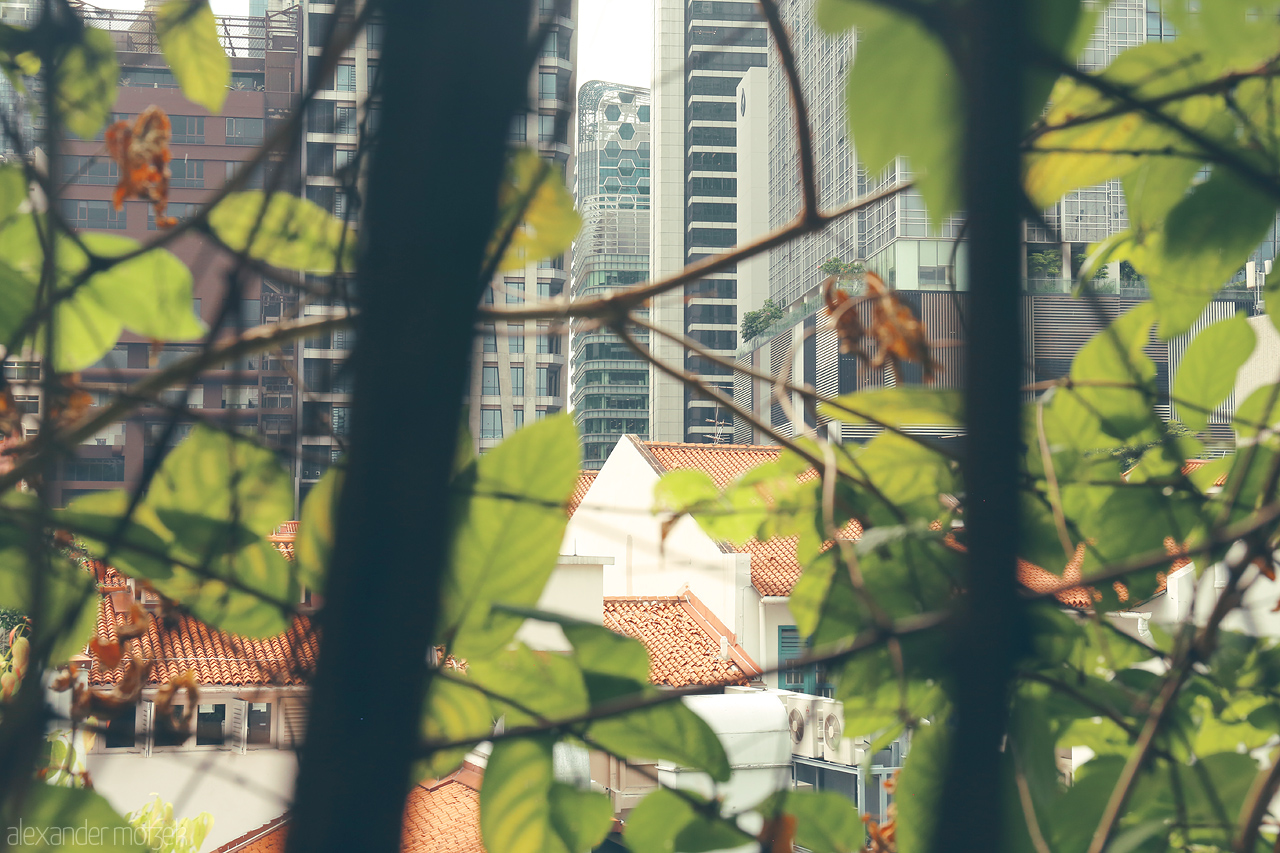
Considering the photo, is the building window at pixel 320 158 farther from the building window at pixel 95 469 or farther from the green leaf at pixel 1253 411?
the green leaf at pixel 1253 411

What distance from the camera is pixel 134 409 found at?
23cm

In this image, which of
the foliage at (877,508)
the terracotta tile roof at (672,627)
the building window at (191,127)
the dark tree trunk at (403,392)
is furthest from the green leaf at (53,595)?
the terracotta tile roof at (672,627)

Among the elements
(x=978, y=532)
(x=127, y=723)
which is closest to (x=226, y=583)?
(x=127, y=723)

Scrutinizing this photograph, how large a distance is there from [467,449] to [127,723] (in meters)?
0.11

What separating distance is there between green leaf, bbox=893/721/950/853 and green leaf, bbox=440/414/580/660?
11 centimetres

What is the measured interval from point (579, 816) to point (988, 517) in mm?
120

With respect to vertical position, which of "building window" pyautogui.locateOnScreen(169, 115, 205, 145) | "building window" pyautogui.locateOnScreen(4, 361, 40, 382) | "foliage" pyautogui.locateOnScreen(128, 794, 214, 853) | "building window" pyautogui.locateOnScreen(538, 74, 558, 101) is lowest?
"foliage" pyautogui.locateOnScreen(128, 794, 214, 853)

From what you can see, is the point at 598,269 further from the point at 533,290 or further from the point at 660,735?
the point at 660,735

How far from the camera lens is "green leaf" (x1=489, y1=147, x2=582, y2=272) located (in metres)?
0.21

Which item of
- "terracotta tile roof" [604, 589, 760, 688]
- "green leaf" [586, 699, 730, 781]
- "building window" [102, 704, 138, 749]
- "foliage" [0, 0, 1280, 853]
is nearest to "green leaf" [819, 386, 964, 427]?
"foliage" [0, 0, 1280, 853]

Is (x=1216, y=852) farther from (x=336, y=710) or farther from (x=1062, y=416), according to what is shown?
(x=336, y=710)

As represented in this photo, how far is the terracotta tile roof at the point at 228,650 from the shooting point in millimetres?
165

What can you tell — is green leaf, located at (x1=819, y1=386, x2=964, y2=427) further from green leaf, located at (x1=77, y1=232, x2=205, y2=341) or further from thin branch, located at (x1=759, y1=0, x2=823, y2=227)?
green leaf, located at (x1=77, y1=232, x2=205, y2=341)

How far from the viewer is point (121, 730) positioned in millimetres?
212
